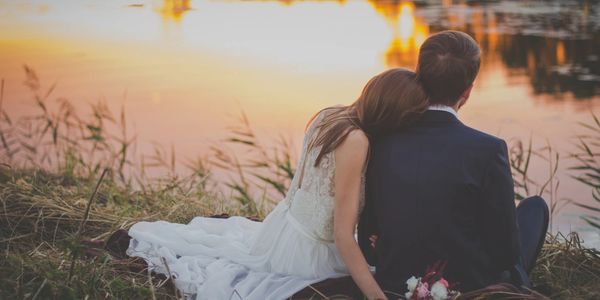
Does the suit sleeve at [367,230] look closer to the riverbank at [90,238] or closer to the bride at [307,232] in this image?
the bride at [307,232]

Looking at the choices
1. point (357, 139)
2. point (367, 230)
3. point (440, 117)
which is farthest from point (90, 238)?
point (440, 117)

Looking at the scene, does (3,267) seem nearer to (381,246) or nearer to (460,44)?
(381,246)

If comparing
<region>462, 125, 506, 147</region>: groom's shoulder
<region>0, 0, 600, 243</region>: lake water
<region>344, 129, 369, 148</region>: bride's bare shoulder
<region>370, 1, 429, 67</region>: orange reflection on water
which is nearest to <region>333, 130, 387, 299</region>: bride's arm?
<region>344, 129, 369, 148</region>: bride's bare shoulder

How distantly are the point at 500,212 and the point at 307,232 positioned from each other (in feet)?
2.48

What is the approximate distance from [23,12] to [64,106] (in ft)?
14.7

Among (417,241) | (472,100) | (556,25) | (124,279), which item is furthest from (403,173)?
(556,25)

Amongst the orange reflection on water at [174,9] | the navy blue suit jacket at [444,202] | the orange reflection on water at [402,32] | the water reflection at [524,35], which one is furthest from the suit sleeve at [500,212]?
the orange reflection on water at [174,9]

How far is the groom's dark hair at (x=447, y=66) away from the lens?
2600mm

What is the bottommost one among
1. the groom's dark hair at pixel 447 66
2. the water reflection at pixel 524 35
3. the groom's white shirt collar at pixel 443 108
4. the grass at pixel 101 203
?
the water reflection at pixel 524 35

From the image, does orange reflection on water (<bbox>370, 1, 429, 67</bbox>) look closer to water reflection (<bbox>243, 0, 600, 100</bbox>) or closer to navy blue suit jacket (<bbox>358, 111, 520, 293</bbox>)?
water reflection (<bbox>243, 0, 600, 100</bbox>)

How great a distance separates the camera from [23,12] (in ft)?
33.5

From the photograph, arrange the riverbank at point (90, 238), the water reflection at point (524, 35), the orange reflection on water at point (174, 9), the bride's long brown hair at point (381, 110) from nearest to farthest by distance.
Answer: the bride's long brown hair at point (381, 110) < the riverbank at point (90, 238) < the water reflection at point (524, 35) < the orange reflection on water at point (174, 9)

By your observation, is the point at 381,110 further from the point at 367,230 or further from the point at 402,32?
the point at 402,32

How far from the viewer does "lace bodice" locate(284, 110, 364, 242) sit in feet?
9.37
